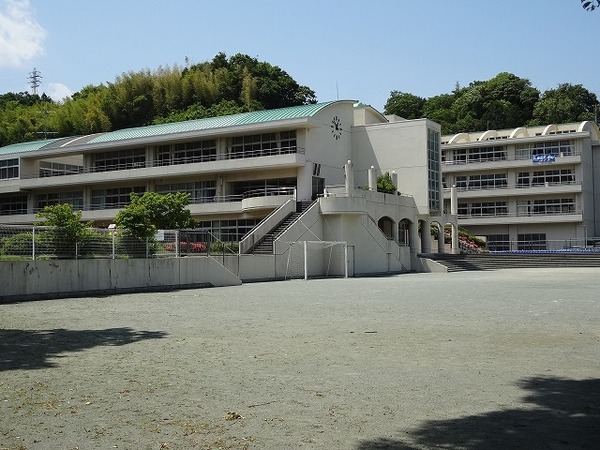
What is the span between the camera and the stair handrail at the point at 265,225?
33.9 metres

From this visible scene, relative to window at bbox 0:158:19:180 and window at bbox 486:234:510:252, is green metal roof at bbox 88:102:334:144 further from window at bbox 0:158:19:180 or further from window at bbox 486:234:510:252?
window at bbox 486:234:510:252

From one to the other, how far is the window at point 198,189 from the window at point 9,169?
1364cm

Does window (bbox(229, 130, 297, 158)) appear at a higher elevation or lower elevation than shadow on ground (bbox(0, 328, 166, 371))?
higher

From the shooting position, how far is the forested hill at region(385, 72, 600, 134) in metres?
79.9

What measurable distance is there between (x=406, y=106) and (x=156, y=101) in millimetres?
34249

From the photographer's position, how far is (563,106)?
7988cm

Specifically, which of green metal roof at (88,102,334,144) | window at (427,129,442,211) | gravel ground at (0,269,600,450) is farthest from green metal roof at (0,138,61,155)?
gravel ground at (0,269,600,450)

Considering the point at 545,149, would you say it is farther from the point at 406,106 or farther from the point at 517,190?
the point at 406,106

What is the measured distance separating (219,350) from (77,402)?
10.9 ft

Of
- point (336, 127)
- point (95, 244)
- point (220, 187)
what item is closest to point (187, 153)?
point (220, 187)

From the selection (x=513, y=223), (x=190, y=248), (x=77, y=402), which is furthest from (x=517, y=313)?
(x=513, y=223)

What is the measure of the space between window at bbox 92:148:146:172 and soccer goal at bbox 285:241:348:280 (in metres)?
18.9

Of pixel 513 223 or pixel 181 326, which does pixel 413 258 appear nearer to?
pixel 513 223

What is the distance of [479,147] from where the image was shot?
69.2 metres
